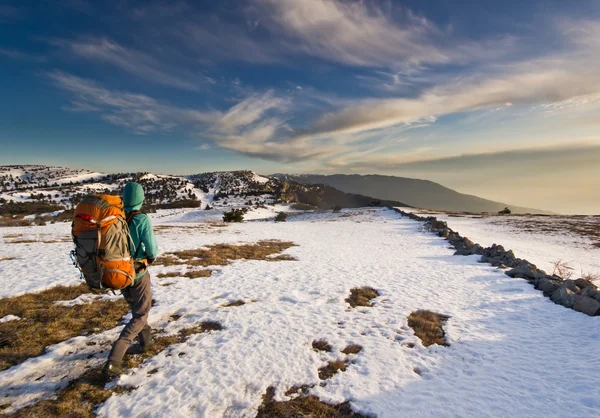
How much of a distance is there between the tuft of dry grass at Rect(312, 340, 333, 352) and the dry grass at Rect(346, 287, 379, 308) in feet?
8.59

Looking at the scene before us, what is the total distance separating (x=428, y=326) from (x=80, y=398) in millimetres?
7378

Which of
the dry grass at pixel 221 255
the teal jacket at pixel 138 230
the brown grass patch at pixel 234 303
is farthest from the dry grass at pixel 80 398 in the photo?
the dry grass at pixel 221 255

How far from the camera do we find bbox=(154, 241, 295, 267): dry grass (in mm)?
13836

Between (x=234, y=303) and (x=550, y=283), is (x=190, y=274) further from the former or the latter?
(x=550, y=283)

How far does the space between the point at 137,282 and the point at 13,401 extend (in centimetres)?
228

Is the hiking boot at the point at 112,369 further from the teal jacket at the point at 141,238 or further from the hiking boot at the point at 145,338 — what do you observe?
the teal jacket at the point at 141,238

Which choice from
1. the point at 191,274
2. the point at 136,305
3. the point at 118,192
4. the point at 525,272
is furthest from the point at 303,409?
the point at 118,192

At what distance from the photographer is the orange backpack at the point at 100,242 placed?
14.0 ft

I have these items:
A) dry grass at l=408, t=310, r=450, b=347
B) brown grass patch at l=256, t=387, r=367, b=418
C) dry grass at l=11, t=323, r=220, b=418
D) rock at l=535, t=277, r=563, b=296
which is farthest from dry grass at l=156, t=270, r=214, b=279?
rock at l=535, t=277, r=563, b=296

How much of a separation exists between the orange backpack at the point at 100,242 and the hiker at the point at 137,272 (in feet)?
1.28

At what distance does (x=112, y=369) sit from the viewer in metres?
4.80

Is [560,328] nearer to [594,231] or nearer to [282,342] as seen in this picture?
[282,342]

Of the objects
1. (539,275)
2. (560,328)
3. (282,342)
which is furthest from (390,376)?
(539,275)

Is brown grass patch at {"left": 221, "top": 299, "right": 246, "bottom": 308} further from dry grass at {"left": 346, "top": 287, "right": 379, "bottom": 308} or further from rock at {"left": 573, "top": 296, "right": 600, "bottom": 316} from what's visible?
rock at {"left": 573, "top": 296, "right": 600, "bottom": 316}
